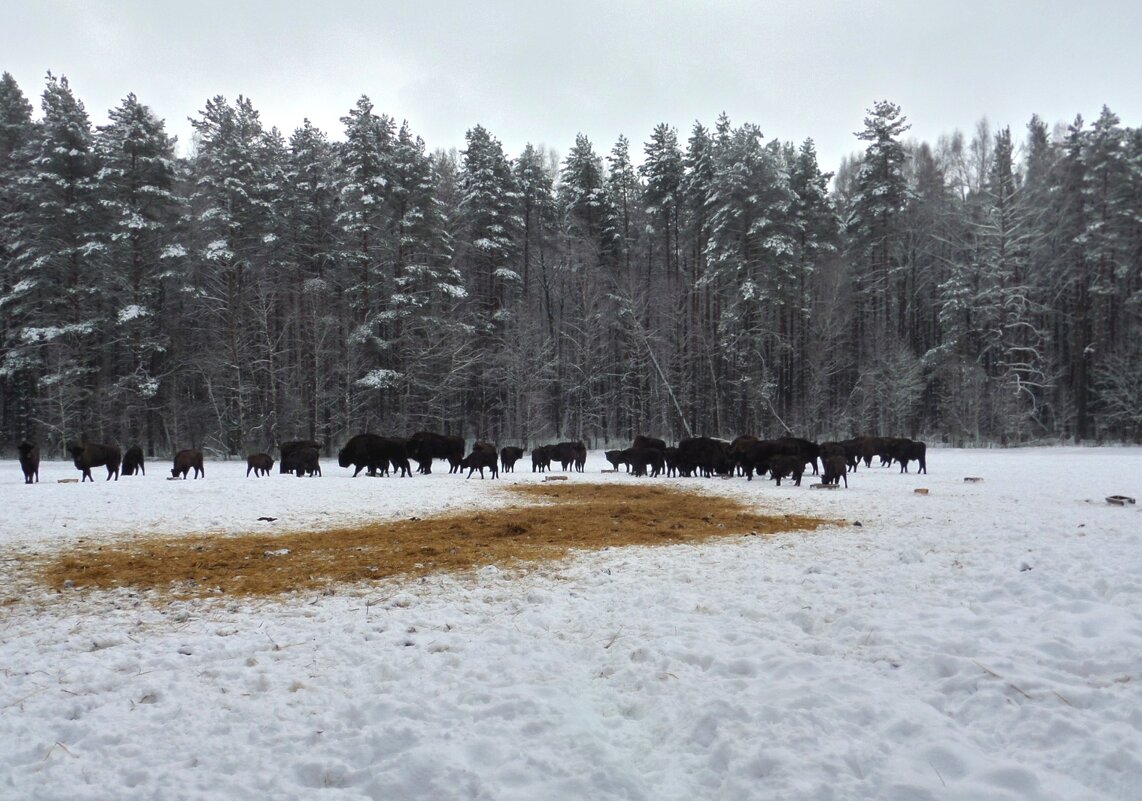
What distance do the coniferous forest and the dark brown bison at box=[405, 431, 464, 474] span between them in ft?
32.3

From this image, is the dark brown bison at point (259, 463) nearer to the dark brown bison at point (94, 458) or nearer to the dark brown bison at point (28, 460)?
the dark brown bison at point (94, 458)

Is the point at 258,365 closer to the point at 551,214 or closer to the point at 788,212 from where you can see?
the point at 551,214

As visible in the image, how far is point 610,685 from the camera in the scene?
3824mm

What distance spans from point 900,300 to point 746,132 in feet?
54.9

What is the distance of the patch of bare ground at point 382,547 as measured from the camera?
6207 millimetres

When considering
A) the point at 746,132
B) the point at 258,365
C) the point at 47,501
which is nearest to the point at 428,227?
the point at 258,365

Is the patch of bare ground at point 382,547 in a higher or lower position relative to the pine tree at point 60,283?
lower

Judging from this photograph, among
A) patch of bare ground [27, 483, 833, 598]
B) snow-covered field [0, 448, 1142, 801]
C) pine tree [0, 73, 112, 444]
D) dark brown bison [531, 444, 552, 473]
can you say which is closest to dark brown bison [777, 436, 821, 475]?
patch of bare ground [27, 483, 833, 598]

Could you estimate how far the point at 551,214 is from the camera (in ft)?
144

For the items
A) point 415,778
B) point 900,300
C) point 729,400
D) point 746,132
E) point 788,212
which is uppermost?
point 746,132

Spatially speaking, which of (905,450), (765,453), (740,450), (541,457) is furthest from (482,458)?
(905,450)

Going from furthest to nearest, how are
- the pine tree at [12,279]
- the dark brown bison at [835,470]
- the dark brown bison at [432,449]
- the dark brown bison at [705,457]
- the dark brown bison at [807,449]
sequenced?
the pine tree at [12,279] < the dark brown bison at [432,449] < the dark brown bison at [705,457] < the dark brown bison at [807,449] < the dark brown bison at [835,470]

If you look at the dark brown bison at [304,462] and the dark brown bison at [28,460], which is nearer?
the dark brown bison at [28,460]

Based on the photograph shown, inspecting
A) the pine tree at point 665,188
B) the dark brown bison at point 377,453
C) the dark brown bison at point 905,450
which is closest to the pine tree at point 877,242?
the pine tree at point 665,188
